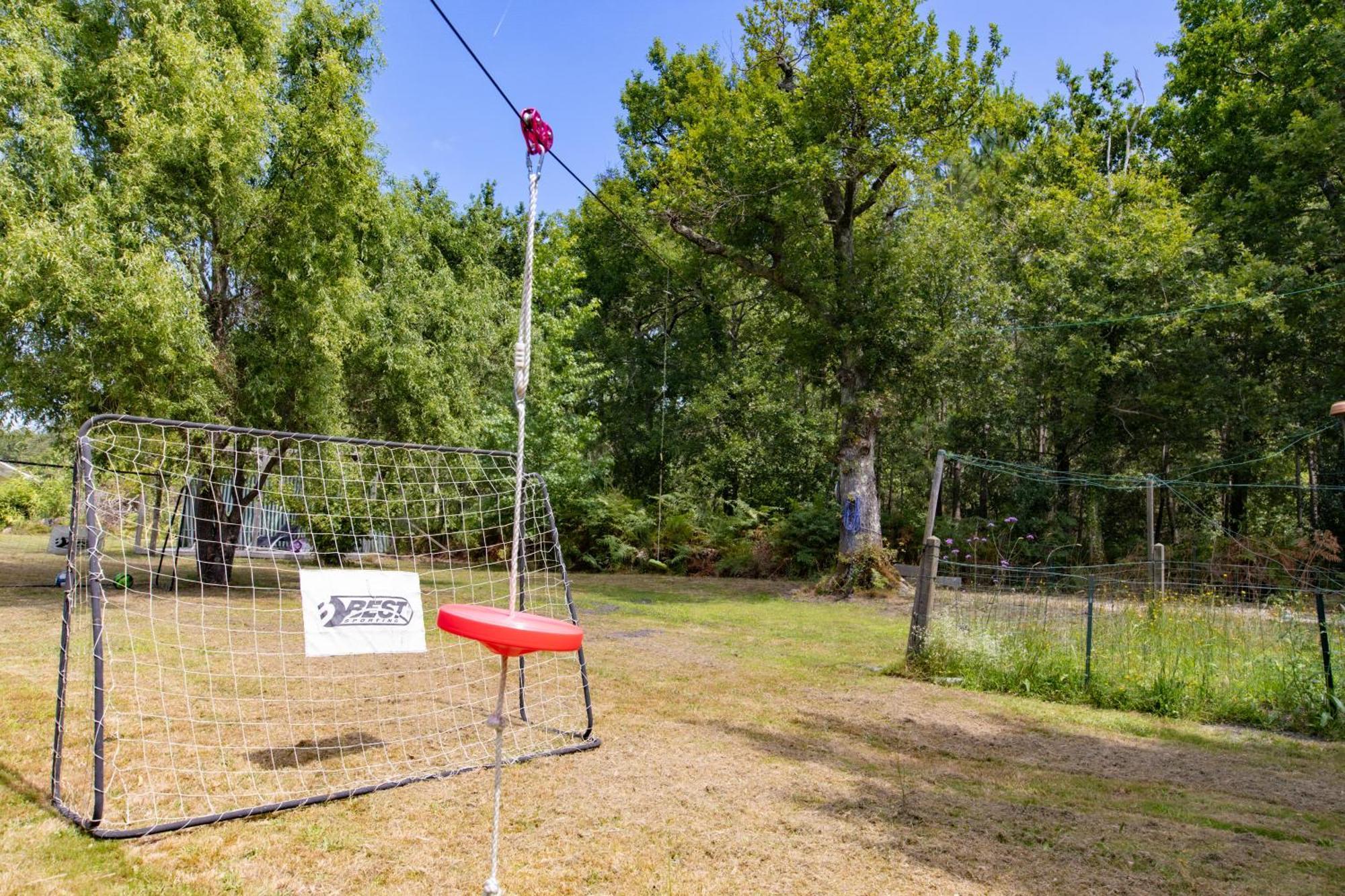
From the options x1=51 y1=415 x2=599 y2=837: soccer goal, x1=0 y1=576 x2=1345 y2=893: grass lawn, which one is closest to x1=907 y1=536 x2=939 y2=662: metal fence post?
x1=0 y1=576 x2=1345 y2=893: grass lawn

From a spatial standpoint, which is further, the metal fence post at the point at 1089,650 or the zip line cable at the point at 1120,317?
the zip line cable at the point at 1120,317

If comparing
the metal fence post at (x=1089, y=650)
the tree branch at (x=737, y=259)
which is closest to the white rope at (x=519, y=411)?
the metal fence post at (x=1089, y=650)

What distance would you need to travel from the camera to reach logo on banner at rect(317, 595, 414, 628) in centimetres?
423

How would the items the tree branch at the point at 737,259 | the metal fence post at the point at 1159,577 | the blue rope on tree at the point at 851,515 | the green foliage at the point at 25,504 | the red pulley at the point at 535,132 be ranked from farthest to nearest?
the green foliage at the point at 25,504 → the tree branch at the point at 737,259 → the blue rope on tree at the point at 851,515 → the metal fence post at the point at 1159,577 → the red pulley at the point at 535,132

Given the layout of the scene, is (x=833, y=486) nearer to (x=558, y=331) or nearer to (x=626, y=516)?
(x=626, y=516)

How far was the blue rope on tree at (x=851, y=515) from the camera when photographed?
49.1ft

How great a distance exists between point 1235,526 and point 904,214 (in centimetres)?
944

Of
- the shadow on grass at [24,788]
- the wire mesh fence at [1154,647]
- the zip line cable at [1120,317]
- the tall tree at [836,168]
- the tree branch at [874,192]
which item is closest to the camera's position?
the shadow on grass at [24,788]

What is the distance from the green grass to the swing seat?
18.1ft

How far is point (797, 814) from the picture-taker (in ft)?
12.8

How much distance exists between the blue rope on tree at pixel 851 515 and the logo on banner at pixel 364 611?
1152cm

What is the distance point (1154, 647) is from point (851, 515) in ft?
27.5

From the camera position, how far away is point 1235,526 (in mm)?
16594

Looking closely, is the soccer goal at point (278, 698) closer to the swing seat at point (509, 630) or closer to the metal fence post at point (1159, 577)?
the swing seat at point (509, 630)
